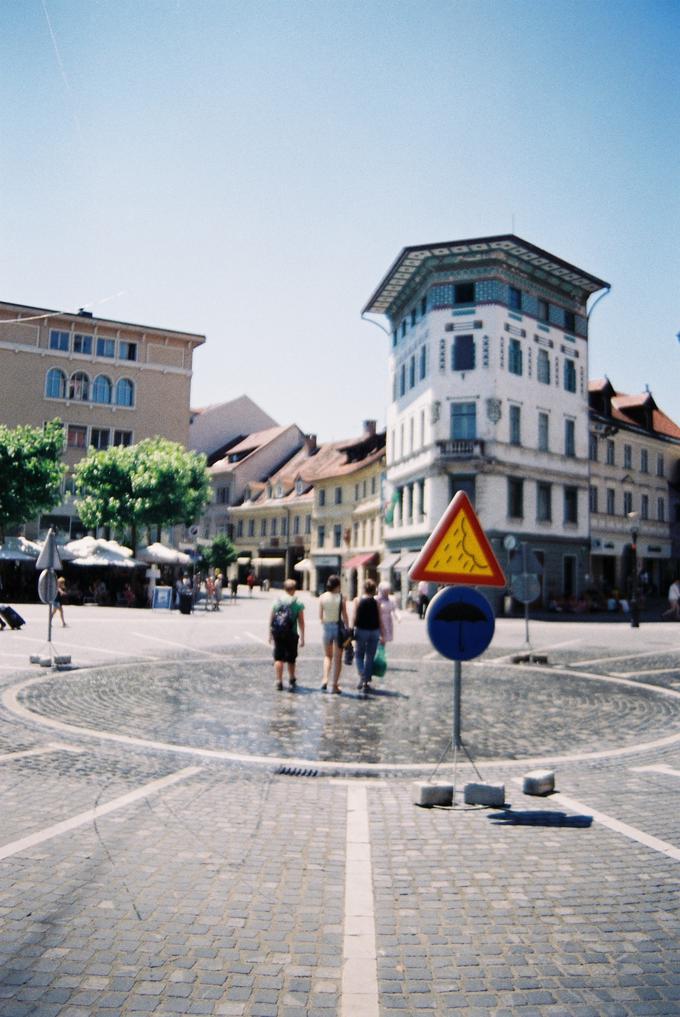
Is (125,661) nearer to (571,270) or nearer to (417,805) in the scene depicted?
(417,805)

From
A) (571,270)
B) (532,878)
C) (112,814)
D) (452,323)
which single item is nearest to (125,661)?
(112,814)

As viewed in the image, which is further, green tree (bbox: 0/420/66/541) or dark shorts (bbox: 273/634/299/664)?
green tree (bbox: 0/420/66/541)

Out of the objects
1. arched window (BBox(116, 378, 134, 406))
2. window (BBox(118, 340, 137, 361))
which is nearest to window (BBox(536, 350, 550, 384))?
arched window (BBox(116, 378, 134, 406))

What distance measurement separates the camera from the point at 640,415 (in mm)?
51500

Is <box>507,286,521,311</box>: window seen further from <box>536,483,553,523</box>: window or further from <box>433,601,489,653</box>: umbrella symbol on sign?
<box>433,601,489,653</box>: umbrella symbol on sign

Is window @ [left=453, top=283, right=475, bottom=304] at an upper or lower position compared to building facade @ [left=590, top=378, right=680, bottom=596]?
upper

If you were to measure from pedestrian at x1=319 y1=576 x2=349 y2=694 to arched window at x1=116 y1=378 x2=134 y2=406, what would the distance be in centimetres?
4502

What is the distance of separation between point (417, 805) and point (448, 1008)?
2.99 meters

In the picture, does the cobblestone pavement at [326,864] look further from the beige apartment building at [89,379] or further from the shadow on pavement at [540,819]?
the beige apartment building at [89,379]

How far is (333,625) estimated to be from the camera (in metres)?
12.1

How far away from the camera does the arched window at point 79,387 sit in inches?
2085

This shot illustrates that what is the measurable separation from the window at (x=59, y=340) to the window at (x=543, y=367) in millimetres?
30706

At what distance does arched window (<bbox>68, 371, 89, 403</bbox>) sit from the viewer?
52969mm

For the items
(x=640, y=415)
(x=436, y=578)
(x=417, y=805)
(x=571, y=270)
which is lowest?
(x=417, y=805)
